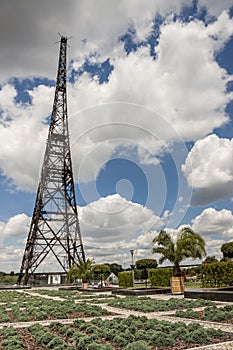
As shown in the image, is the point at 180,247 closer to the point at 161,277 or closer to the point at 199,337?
the point at 161,277

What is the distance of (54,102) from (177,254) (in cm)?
3561

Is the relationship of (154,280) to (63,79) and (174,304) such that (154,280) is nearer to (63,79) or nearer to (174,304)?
(174,304)

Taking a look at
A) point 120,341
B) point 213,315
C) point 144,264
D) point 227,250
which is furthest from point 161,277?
point 144,264

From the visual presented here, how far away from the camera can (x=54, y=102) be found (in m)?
50.2

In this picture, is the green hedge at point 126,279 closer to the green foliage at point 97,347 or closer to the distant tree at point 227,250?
the distant tree at point 227,250

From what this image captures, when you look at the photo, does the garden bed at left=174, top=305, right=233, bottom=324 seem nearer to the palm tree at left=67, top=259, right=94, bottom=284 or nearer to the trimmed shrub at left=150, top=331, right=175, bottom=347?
the trimmed shrub at left=150, top=331, right=175, bottom=347

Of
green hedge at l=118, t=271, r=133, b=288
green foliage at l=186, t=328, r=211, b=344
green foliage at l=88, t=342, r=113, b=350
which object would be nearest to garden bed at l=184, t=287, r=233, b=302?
green foliage at l=186, t=328, r=211, b=344

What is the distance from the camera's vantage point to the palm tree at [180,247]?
20.1 m

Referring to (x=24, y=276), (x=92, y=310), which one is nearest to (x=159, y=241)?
(x=92, y=310)

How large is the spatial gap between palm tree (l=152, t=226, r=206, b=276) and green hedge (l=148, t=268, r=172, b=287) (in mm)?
2364

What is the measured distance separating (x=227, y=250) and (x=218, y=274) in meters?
17.9

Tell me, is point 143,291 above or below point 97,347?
above

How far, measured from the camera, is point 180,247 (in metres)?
20.3

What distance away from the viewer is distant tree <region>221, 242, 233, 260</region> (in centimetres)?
3638
